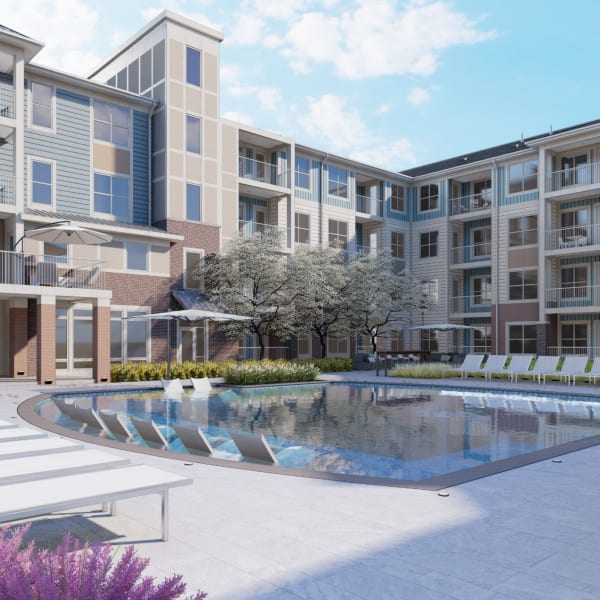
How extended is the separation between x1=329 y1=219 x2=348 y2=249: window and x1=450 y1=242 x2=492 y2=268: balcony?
20.7 feet

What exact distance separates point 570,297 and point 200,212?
1852 cm

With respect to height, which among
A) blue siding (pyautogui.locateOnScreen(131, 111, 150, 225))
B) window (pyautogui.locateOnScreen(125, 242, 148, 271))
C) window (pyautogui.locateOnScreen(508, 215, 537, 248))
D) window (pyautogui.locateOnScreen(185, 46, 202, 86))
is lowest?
window (pyautogui.locateOnScreen(125, 242, 148, 271))

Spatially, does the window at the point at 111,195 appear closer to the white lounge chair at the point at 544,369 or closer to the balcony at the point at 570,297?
the white lounge chair at the point at 544,369

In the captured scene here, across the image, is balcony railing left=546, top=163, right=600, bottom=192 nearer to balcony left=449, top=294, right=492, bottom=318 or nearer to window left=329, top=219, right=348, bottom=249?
balcony left=449, top=294, right=492, bottom=318

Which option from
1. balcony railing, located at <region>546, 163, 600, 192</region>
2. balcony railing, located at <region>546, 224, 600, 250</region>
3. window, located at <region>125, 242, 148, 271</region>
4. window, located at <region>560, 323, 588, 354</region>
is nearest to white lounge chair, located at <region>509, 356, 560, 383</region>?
window, located at <region>560, 323, 588, 354</region>

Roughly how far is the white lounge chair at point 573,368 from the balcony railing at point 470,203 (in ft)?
48.1

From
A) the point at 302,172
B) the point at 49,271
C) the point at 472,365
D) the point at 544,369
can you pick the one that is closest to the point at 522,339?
the point at 472,365

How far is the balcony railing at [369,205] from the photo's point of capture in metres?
36.1

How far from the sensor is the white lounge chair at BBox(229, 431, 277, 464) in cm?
848

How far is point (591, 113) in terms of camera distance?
102ft

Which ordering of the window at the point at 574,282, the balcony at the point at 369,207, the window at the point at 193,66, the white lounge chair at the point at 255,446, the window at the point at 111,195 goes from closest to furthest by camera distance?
the white lounge chair at the point at 255,446 → the window at the point at 111,195 → the window at the point at 193,66 → the window at the point at 574,282 → the balcony at the point at 369,207

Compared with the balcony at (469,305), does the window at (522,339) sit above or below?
below

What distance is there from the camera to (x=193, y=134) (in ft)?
88.2

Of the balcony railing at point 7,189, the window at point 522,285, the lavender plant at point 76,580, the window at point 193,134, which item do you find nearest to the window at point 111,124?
the window at point 193,134
